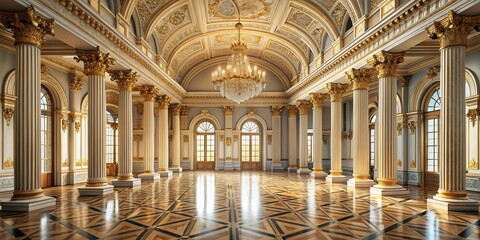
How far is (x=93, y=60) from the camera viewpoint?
29.3 ft

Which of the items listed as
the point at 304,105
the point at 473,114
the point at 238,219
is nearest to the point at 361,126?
the point at 473,114

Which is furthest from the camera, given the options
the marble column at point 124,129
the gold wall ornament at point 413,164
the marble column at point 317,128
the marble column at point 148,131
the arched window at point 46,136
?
the marble column at point 317,128

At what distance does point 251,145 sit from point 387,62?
12.9 m

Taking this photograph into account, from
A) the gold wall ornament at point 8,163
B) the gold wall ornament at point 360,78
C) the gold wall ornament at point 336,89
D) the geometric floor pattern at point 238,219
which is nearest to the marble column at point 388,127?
the geometric floor pattern at point 238,219

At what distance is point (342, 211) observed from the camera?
6980 mm

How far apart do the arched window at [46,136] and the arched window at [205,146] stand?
997 centimetres

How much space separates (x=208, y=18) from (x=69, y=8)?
757 cm

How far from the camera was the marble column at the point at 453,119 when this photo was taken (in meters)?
6.82

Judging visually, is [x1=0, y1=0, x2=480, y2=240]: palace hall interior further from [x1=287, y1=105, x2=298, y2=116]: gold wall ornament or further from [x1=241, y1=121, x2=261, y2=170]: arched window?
[x1=241, y1=121, x2=261, y2=170]: arched window

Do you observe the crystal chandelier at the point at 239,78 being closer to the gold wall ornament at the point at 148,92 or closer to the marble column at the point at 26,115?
the gold wall ornament at the point at 148,92

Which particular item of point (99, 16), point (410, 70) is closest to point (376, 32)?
point (410, 70)

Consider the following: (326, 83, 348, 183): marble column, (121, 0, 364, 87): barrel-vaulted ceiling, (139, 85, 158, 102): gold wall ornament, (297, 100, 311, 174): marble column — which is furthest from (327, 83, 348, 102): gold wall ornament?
(139, 85, 158, 102): gold wall ornament

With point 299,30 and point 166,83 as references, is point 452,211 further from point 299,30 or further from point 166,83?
point 166,83

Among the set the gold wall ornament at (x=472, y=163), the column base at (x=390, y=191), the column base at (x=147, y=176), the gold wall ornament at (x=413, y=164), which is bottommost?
the column base at (x=147, y=176)
